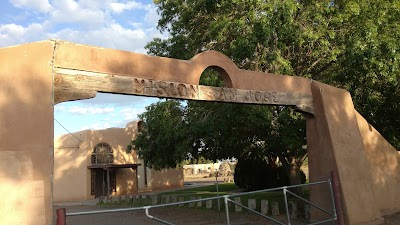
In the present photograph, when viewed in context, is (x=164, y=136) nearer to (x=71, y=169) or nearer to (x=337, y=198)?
(x=337, y=198)

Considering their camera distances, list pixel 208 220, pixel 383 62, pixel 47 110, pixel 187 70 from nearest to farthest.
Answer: pixel 47 110
pixel 187 70
pixel 383 62
pixel 208 220

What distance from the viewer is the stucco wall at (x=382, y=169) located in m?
10.8

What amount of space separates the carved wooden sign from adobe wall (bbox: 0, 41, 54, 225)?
377mm

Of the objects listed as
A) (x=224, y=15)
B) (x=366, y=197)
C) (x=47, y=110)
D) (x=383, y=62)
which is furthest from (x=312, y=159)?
(x=47, y=110)

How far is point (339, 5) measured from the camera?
13.2m

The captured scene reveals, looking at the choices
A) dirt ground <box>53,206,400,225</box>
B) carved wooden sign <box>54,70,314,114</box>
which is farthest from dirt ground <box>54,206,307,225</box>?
carved wooden sign <box>54,70,314,114</box>

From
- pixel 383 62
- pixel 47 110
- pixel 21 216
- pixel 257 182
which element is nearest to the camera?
pixel 21 216

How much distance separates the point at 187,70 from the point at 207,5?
6.05m

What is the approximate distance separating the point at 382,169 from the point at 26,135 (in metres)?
9.65

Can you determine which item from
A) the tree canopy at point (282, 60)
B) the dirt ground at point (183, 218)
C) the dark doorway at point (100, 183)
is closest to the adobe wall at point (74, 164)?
the dark doorway at point (100, 183)

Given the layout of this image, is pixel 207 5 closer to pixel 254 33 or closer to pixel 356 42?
pixel 254 33

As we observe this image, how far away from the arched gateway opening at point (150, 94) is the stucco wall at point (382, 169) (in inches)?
1.1

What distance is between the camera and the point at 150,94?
728 centimetres

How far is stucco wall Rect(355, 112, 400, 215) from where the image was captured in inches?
427
